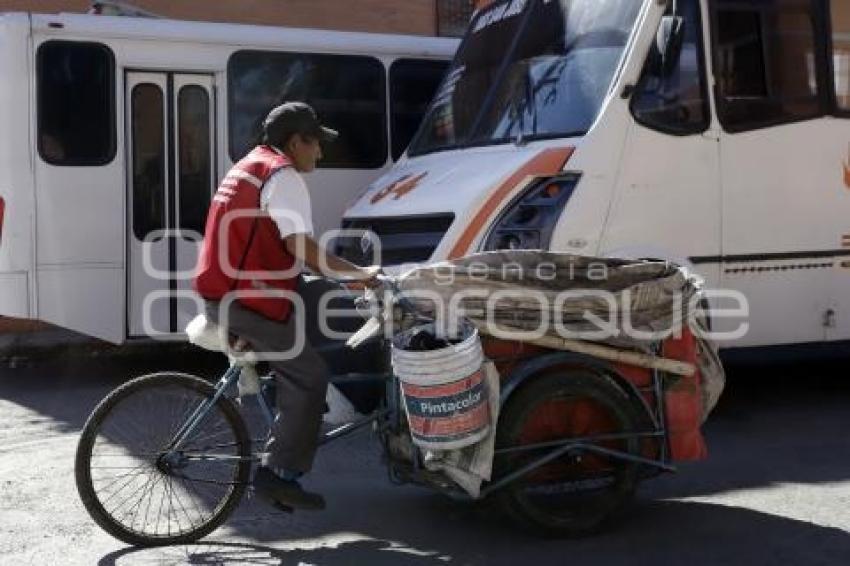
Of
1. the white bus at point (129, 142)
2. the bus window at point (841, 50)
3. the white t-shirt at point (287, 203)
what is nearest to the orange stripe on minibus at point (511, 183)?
the white t-shirt at point (287, 203)

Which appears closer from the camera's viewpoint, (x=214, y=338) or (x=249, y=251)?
(x=249, y=251)

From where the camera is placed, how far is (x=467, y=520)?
5.12 meters

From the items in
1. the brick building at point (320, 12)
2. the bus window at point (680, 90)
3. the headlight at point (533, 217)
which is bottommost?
the headlight at point (533, 217)

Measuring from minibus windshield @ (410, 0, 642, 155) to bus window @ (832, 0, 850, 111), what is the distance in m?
1.71

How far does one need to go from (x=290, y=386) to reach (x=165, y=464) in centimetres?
64

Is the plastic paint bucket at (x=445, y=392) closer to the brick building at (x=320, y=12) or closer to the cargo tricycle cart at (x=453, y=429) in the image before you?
the cargo tricycle cart at (x=453, y=429)

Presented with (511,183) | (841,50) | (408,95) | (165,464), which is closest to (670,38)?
(511,183)

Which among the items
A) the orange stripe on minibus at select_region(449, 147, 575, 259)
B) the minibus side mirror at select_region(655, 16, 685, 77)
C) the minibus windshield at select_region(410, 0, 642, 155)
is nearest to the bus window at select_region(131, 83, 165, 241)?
the minibus windshield at select_region(410, 0, 642, 155)

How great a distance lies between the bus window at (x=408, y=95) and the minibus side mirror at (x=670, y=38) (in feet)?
10.9

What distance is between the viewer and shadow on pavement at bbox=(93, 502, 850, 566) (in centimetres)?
458

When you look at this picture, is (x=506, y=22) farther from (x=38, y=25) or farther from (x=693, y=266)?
(x=38, y=25)

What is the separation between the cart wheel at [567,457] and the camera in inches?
187

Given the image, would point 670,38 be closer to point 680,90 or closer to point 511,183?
point 680,90

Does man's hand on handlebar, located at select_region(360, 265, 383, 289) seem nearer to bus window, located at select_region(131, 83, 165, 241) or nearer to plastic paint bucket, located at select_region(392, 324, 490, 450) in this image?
plastic paint bucket, located at select_region(392, 324, 490, 450)
